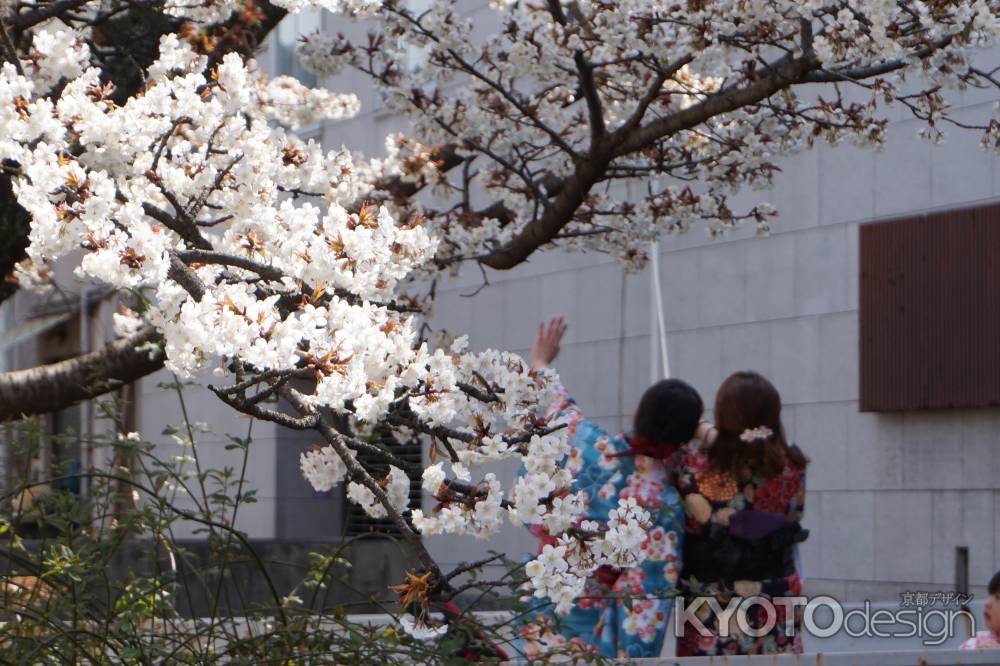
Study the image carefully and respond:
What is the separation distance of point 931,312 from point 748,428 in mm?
4859

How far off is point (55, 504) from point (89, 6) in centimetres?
380

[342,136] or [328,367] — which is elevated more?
[342,136]

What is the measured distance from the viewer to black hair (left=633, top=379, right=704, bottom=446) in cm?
521

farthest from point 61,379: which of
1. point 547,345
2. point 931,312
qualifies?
point 931,312

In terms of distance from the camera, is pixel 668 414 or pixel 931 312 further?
pixel 931 312

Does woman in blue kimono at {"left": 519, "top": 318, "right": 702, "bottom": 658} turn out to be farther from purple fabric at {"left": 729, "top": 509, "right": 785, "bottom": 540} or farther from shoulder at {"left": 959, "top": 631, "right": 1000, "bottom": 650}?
shoulder at {"left": 959, "top": 631, "right": 1000, "bottom": 650}

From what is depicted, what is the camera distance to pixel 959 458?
9766mm

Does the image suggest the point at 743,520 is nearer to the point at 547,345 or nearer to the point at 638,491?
the point at 638,491

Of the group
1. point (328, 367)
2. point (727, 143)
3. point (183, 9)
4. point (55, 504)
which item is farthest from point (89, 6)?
point (328, 367)

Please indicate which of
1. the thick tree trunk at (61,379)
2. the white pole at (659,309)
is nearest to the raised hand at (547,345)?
the thick tree trunk at (61,379)

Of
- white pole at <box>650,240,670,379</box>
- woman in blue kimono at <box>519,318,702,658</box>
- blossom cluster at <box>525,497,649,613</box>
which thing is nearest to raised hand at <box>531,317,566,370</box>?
woman in blue kimono at <box>519,318,702,658</box>

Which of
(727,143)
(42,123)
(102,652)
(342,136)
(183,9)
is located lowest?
(102,652)

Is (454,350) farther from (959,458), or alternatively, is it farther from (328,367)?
(959,458)

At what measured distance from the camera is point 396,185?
27.3 feet
